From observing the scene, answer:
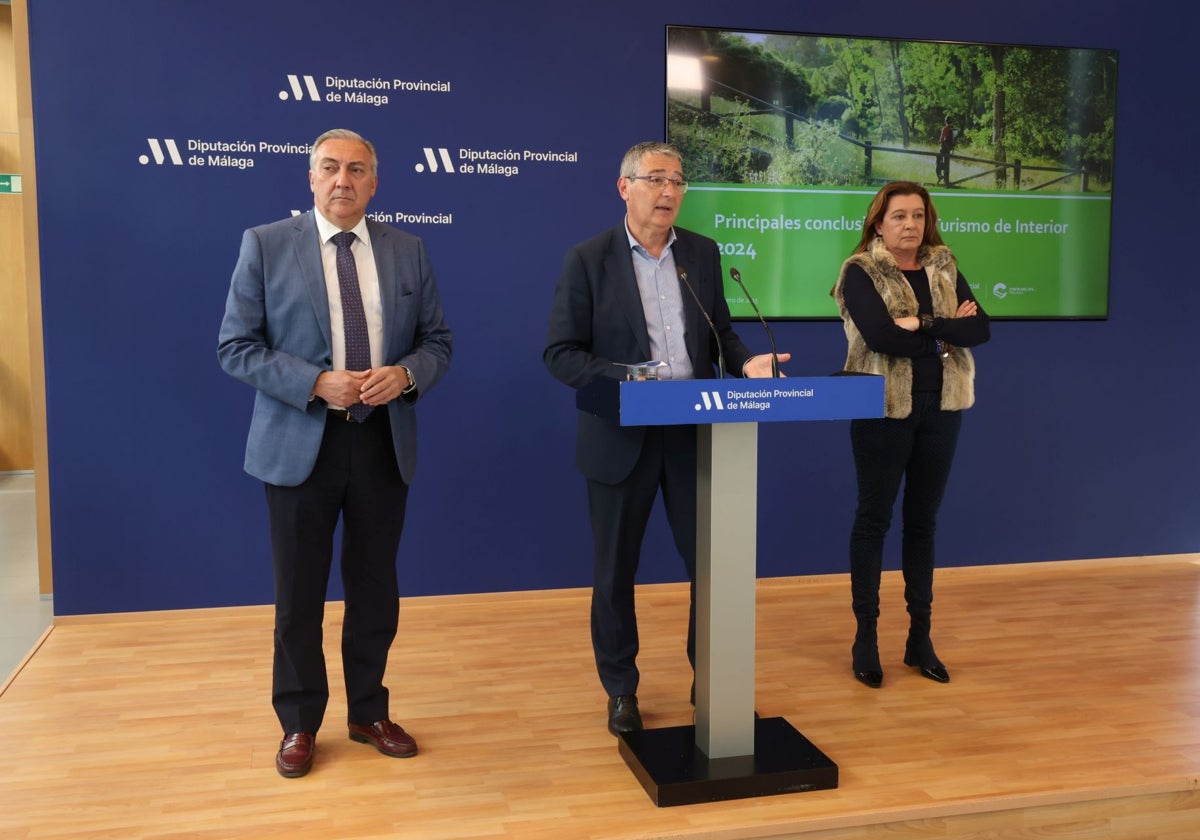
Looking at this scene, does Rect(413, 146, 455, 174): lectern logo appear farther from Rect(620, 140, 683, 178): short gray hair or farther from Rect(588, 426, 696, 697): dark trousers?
Rect(588, 426, 696, 697): dark trousers

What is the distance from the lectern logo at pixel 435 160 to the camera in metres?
4.66

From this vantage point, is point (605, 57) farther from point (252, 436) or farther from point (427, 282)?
point (252, 436)

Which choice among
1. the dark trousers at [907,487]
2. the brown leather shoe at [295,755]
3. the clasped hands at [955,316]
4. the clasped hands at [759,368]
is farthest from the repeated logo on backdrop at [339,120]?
the brown leather shoe at [295,755]

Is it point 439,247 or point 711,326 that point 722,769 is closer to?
point 711,326

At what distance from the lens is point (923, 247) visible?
3732 mm

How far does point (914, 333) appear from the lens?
3.55m

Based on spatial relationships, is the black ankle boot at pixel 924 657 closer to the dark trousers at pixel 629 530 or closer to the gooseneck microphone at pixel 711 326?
the dark trousers at pixel 629 530

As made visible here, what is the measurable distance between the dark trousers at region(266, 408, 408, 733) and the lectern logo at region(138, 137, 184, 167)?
2.12 metres

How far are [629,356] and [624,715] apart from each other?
3.57ft

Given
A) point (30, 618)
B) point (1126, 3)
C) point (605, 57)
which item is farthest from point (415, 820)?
point (1126, 3)

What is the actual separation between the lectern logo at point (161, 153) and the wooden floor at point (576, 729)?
1922 millimetres

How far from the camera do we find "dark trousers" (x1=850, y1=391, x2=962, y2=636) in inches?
144

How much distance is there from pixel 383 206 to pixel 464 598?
5.86ft

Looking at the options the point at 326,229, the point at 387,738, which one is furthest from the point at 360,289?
the point at 387,738
